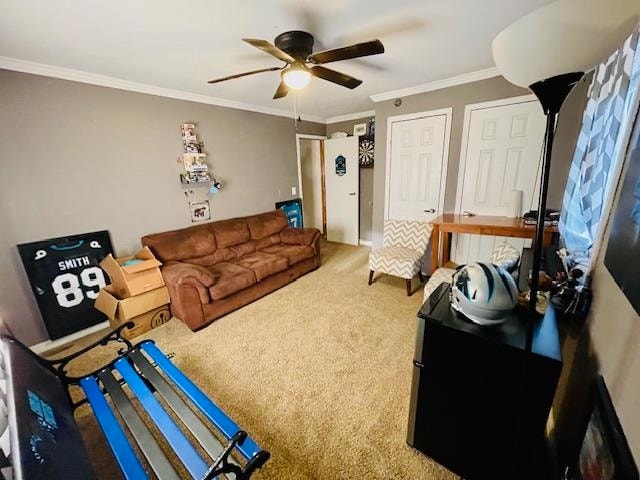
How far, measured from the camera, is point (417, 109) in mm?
3082

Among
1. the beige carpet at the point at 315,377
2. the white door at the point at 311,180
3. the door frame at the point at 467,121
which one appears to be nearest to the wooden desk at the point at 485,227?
the door frame at the point at 467,121

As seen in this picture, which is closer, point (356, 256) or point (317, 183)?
point (356, 256)

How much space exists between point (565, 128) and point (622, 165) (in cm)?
195

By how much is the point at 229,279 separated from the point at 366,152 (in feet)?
10.1

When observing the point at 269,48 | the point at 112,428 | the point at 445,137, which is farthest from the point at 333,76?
the point at 112,428

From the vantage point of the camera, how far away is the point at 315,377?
5.97ft

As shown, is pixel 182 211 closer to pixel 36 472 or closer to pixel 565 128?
pixel 36 472

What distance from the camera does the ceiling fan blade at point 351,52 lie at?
1.45 meters

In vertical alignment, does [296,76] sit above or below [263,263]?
above

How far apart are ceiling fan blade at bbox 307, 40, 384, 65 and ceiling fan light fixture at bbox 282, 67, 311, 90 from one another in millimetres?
88

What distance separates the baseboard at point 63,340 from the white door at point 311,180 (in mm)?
3379

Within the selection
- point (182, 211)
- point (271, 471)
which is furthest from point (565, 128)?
point (182, 211)

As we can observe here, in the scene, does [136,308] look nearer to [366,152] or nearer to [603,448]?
[603,448]

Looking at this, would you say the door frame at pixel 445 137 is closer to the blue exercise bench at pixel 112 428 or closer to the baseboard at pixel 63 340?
the blue exercise bench at pixel 112 428
